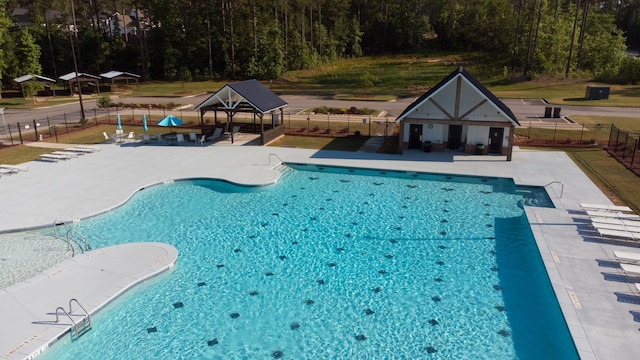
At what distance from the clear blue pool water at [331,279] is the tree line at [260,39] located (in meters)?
51.8

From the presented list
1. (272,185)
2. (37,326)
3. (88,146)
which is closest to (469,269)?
(272,185)

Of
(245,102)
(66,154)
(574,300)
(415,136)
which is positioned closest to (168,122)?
(245,102)

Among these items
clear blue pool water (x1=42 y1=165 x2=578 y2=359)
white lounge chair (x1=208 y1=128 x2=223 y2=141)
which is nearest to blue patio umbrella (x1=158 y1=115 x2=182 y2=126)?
white lounge chair (x1=208 y1=128 x2=223 y2=141)

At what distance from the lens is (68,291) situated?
14.2 metres

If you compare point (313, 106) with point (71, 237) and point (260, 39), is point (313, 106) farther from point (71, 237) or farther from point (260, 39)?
point (71, 237)

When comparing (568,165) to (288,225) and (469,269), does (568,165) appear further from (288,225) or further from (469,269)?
(288,225)

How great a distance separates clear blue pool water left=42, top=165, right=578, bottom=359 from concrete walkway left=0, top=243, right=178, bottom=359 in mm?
452

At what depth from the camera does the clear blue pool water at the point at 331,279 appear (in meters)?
12.4

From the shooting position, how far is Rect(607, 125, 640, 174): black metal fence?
26.2 m

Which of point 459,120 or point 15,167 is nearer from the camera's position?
point 15,167

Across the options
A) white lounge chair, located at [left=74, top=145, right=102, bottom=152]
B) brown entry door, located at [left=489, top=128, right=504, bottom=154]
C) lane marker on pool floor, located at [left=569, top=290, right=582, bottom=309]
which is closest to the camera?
lane marker on pool floor, located at [left=569, top=290, right=582, bottom=309]

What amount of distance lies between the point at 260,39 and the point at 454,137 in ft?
172

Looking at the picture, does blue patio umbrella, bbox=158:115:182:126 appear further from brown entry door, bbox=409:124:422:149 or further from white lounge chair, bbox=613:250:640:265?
white lounge chair, bbox=613:250:640:265

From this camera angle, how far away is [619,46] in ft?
217
